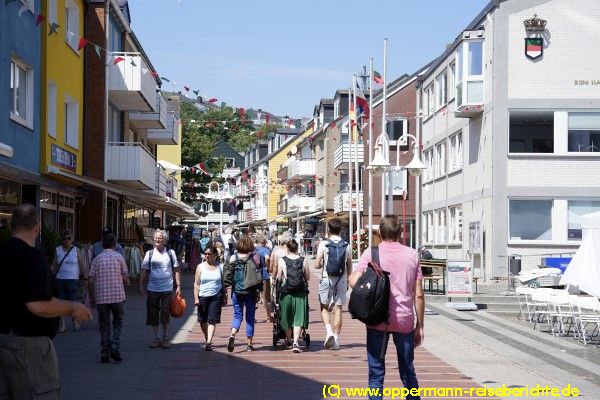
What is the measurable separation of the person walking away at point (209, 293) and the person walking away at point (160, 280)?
0.33 meters

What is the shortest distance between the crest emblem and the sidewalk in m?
17.3

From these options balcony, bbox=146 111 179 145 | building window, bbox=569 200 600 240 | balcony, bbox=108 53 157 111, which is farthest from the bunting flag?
balcony, bbox=108 53 157 111

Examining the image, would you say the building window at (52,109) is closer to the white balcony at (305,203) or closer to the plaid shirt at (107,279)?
the plaid shirt at (107,279)

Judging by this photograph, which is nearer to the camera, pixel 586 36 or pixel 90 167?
pixel 90 167

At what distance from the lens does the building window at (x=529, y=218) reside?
31.2 metres

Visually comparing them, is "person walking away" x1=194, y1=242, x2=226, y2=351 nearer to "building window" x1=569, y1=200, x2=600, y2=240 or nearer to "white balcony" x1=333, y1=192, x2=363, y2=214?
"building window" x1=569, y1=200, x2=600, y2=240

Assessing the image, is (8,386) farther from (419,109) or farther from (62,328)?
(419,109)

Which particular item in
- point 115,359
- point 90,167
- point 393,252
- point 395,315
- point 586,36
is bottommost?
point 115,359

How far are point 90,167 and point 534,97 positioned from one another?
13.9m

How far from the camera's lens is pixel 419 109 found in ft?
152

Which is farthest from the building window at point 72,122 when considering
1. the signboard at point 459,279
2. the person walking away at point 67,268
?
the signboard at point 459,279

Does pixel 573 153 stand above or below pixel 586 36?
below

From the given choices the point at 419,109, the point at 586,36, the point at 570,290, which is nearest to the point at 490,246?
the point at 586,36

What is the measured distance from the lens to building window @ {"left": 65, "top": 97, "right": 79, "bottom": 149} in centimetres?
2605
